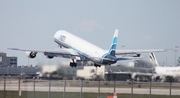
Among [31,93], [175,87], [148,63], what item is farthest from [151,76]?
[31,93]

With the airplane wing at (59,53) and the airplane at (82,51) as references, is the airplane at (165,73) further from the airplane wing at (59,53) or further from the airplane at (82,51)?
the airplane wing at (59,53)

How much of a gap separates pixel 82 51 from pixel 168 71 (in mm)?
16397

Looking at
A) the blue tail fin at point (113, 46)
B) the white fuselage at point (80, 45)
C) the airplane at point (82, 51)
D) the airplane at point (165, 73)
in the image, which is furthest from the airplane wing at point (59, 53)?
the airplane at point (165, 73)

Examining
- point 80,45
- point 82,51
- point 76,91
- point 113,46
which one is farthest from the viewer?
point 80,45

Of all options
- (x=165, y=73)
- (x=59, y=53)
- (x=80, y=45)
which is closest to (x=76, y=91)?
(x=165, y=73)

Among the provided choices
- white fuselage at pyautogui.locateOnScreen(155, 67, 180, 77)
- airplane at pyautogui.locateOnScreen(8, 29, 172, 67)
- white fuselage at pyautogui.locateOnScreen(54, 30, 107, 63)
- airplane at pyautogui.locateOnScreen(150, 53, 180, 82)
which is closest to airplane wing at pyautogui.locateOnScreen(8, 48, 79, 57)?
airplane at pyautogui.locateOnScreen(8, 29, 172, 67)

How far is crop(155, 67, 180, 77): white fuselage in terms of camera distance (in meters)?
92.0

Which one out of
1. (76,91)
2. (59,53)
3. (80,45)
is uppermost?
(80,45)

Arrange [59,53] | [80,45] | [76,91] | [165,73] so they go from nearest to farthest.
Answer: [76,91], [165,73], [80,45], [59,53]

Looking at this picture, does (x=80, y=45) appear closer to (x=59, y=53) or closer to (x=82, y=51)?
(x=82, y=51)

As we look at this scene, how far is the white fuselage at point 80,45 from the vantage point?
9469cm

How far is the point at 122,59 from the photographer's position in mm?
89938

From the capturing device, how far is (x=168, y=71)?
93375 mm

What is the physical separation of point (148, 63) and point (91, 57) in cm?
1057
